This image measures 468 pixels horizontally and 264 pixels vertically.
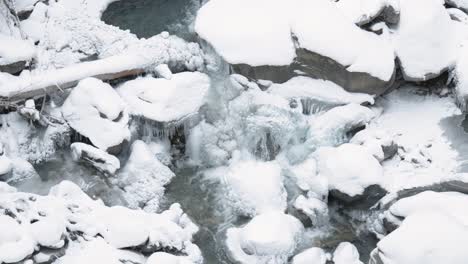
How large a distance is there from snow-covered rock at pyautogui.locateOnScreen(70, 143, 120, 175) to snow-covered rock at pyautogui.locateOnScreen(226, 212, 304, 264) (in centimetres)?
197

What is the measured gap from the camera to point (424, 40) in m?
8.30

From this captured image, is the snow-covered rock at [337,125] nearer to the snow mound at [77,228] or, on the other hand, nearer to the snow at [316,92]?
the snow at [316,92]

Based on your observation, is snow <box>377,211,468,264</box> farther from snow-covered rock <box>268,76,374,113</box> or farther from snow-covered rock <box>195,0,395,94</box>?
snow-covered rock <box>195,0,395,94</box>

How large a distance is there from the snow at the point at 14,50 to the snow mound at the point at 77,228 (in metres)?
2.61

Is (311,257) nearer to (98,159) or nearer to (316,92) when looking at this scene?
(316,92)

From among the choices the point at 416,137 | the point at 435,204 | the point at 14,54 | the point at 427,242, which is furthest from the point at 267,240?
the point at 14,54

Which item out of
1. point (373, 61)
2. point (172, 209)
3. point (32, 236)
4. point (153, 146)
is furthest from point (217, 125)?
point (32, 236)

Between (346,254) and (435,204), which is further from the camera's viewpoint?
(346,254)

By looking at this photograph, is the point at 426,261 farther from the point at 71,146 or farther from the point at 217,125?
the point at 71,146

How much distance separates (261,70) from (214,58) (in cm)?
90

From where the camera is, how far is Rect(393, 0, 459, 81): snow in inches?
322

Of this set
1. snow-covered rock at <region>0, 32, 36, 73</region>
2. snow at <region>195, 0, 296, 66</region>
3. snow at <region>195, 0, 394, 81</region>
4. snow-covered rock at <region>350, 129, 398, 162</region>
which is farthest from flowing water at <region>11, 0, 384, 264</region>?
snow-covered rock at <region>0, 32, 36, 73</region>

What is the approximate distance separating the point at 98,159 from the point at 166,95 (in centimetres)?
139

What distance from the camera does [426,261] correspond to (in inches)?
222
